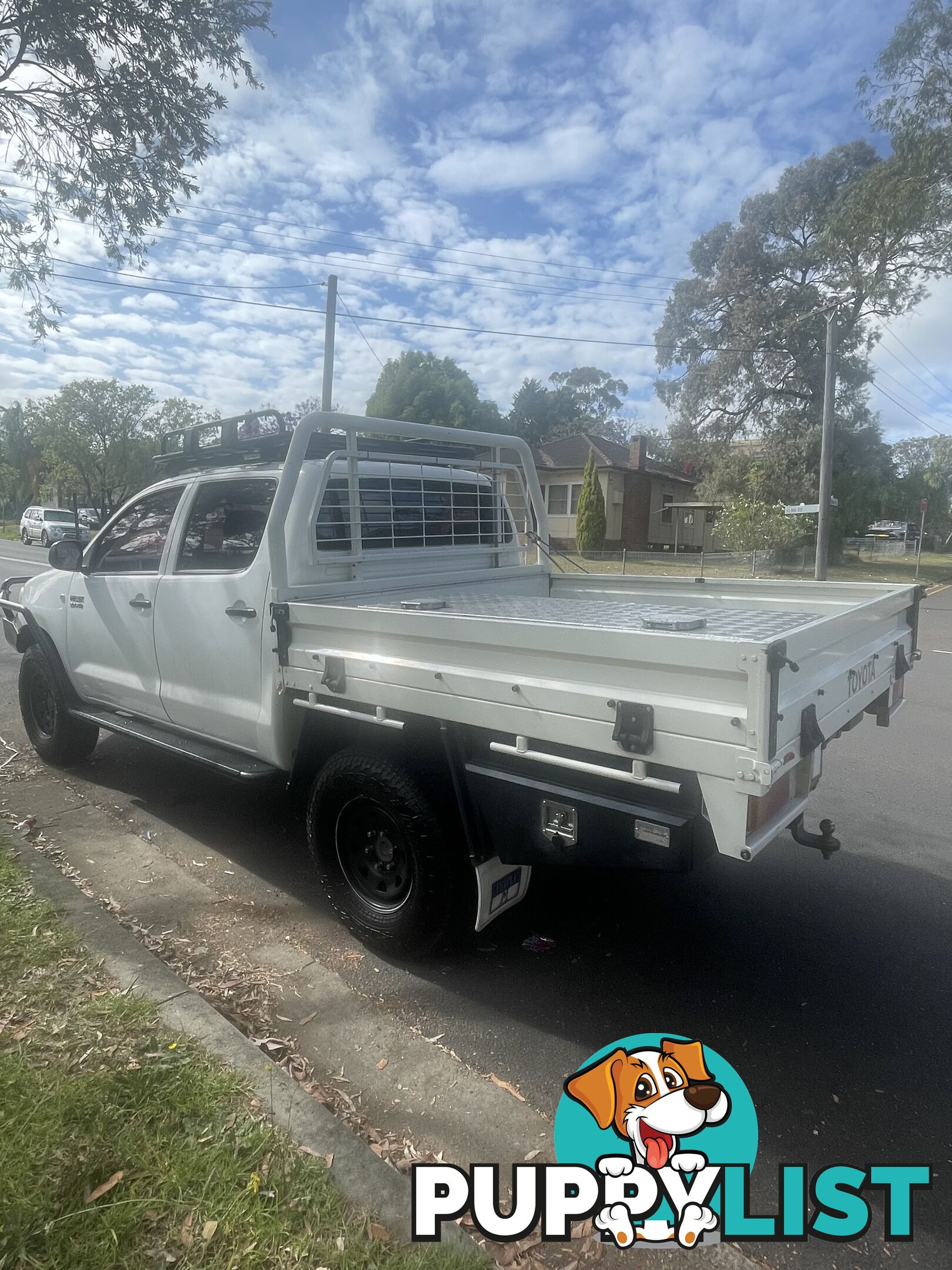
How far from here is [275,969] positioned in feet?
10.7

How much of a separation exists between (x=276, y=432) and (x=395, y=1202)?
340 centimetres

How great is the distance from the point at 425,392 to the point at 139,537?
42.8 meters

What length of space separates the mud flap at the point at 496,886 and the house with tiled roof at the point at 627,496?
1261 inches

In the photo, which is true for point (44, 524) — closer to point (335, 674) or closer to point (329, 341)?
point (329, 341)

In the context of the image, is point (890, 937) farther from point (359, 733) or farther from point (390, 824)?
point (359, 733)

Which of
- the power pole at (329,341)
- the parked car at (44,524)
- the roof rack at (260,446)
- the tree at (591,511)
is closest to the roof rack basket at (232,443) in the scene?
the roof rack at (260,446)

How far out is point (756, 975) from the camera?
10.7 ft

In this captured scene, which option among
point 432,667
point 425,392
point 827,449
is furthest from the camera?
point 425,392

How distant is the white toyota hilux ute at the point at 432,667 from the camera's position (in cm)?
240

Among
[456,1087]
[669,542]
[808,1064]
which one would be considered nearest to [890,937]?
[808,1064]

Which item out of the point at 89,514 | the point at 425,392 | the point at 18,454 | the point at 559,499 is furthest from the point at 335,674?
the point at 18,454

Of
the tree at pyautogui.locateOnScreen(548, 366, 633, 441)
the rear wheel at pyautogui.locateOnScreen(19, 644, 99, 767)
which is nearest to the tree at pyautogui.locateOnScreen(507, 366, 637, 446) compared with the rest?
the tree at pyautogui.locateOnScreen(548, 366, 633, 441)

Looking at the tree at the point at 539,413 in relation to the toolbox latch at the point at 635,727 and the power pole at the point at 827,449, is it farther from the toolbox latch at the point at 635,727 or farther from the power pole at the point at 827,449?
the toolbox latch at the point at 635,727

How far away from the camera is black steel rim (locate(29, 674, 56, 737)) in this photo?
222 inches
